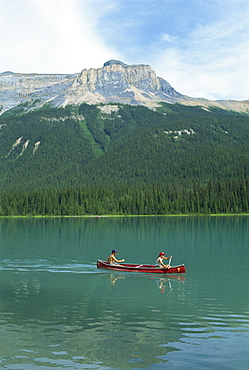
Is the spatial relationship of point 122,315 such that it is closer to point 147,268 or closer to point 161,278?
point 161,278

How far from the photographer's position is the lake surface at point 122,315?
78.1 ft

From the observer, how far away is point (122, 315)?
3306cm

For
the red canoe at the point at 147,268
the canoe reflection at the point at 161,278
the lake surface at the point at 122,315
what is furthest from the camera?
the red canoe at the point at 147,268

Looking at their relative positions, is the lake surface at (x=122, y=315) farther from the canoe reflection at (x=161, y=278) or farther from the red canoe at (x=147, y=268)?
the red canoe at (x=147, y=268)

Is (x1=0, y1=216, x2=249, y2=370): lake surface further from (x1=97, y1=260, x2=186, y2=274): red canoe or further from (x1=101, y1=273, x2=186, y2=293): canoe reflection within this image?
(x1=97, y1=260, x2=186, y2=274): red canoe

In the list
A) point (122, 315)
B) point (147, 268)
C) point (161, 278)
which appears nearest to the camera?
point (122, 315)

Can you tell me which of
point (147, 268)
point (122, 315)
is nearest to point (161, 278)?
point (147, 268)

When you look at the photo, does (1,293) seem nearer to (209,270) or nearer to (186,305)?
(186,305)

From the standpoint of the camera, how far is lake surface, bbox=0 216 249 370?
78.1 feet

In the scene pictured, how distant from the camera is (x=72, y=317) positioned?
32.5 meters

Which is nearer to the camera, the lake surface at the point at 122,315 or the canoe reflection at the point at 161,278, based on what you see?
the lake surface at the point at 122,315

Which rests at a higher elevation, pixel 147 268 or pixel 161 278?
pixel 147 268

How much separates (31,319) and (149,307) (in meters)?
9.58

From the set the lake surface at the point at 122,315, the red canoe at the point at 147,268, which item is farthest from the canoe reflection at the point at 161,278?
the red canoe at the point at 147,268
